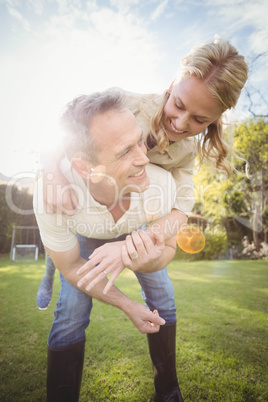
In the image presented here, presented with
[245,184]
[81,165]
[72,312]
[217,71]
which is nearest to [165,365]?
[72,312]

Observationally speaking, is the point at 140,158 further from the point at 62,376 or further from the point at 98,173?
the point at 62,376

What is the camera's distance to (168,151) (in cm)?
254

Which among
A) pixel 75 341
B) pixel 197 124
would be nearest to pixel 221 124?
pixel 197 124

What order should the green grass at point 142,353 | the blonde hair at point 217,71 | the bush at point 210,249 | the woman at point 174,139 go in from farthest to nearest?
the bush at point 210,249, the green grass at point 142,353, the blonde hair at point 217,71, the woman at point 174,139

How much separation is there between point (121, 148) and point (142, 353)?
243cm

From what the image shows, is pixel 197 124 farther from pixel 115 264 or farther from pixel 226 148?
pixel 115 264

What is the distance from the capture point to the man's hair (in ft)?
6.36

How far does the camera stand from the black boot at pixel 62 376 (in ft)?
6.48

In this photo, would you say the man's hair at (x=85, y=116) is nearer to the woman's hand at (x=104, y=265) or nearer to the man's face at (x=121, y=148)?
the man's face at (x=121, y=148)

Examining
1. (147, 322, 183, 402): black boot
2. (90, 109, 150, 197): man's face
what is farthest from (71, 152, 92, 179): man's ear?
(147, 322, 183, 402): black boot

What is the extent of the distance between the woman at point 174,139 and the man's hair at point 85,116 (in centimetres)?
30

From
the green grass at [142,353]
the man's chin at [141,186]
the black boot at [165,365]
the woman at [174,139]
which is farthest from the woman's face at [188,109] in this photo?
the green grass at [142,353]

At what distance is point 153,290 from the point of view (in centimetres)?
240

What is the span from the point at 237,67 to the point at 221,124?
599mm
